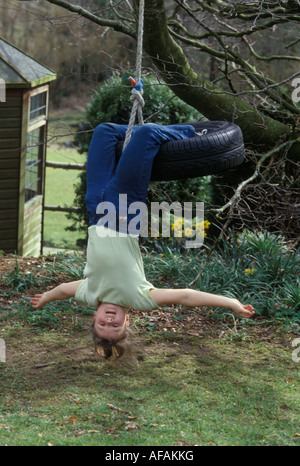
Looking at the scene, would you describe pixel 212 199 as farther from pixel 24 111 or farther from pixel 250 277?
pixel 24 111

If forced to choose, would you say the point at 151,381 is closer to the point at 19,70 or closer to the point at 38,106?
the point at 19,70

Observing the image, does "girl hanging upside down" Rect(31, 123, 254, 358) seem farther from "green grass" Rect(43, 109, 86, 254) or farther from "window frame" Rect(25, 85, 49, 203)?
"green grass" Rect(43, 109, 86, 254)

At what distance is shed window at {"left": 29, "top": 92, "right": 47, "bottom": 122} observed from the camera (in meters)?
9.00

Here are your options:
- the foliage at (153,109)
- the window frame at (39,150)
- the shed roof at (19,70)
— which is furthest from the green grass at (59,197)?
the foliage at (153,109)

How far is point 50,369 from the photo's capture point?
14.1ft

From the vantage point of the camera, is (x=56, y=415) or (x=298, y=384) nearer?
(x=56, y=415)

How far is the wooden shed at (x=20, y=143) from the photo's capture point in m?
8.38

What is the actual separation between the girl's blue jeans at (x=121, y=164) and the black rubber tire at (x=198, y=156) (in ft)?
0.33

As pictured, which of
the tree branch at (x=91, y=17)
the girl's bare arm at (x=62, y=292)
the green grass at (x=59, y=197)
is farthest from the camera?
the green grass at (x=59, y=197)

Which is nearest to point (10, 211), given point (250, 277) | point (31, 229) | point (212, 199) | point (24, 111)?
point (31, 229)

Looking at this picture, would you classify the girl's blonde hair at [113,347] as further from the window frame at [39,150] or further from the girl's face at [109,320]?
the window frame at [39,150]

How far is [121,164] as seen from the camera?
12.7 feet

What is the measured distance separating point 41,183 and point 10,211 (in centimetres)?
129

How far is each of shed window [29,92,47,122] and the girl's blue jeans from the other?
16.9 ft
